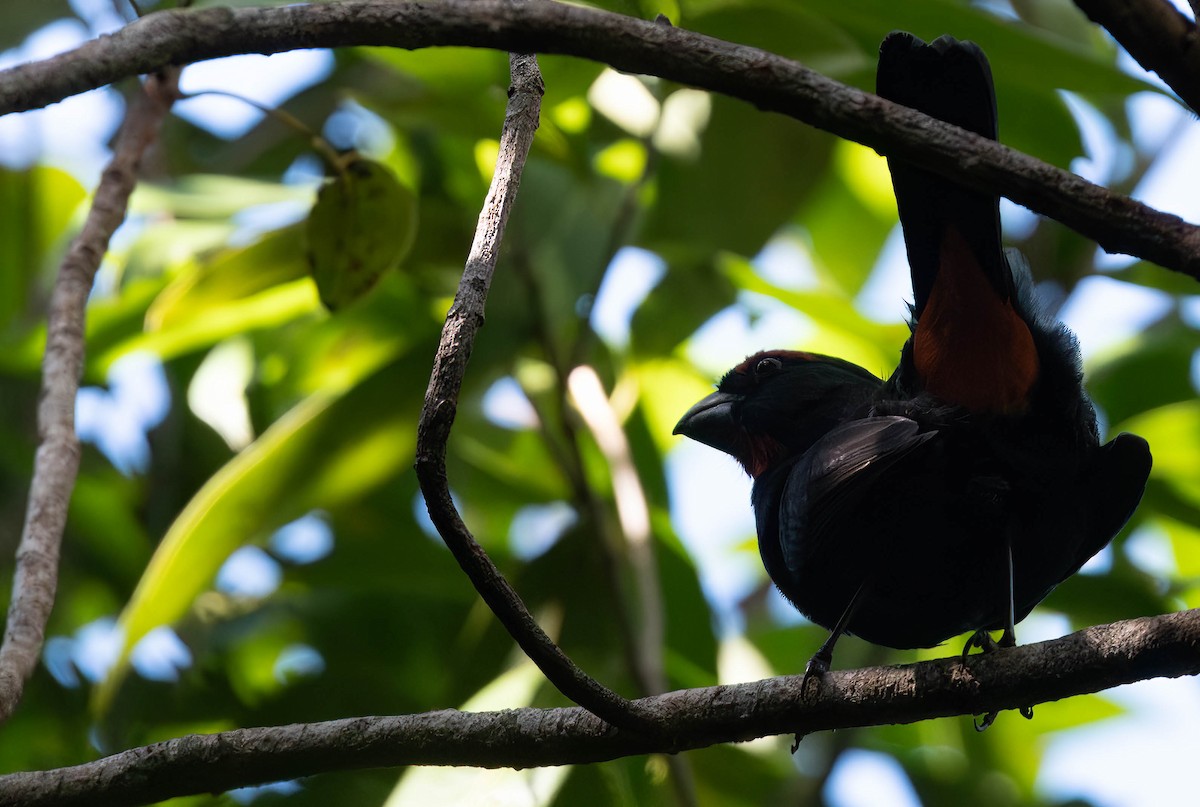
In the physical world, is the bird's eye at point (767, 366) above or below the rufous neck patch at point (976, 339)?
above

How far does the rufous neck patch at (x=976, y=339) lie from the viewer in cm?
270

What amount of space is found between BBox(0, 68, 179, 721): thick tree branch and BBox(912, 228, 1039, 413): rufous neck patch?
1870 millimetres

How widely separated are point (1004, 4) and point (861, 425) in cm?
292

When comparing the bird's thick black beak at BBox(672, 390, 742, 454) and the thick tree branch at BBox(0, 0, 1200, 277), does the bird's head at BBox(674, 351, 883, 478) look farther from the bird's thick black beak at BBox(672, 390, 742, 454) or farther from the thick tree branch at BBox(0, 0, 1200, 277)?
the thick tree branch at BBox(0, 0, 1200, 277)

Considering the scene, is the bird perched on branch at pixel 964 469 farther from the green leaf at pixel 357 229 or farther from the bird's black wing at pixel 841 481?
the green leaf at pixel 357 229

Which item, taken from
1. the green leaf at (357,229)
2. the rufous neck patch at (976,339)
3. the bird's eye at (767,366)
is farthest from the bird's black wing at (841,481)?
the green leaf at (357,229)

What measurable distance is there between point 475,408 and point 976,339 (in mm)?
2433

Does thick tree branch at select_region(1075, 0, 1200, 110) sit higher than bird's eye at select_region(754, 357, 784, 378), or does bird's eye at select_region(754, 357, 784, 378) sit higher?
bird's eye at select_region(754, 357, 784, 378)

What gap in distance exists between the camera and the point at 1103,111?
4715mm

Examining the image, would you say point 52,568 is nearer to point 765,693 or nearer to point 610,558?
point 765,693

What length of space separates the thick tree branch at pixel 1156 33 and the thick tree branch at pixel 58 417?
6.51 feet

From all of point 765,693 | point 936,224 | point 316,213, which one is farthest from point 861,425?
point 316,213

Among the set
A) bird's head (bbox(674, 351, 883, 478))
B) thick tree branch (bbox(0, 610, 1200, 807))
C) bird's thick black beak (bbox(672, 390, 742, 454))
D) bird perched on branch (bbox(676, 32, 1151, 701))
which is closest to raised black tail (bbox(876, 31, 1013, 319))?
bird perched on branch (bbox(676, 32, 1151, 701))

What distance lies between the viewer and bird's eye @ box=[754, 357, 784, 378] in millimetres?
3453
